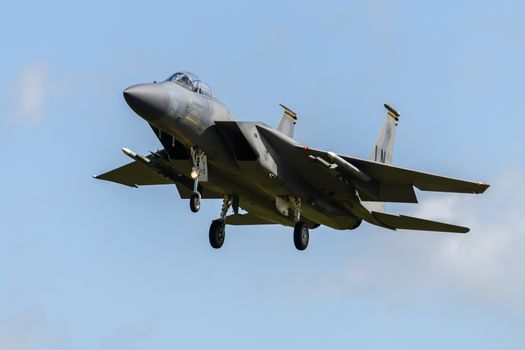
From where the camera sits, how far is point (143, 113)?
75.5 ft

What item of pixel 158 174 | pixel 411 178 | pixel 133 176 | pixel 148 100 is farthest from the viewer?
pixel 133 176

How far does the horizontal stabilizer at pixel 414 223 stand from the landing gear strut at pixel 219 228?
3504mm

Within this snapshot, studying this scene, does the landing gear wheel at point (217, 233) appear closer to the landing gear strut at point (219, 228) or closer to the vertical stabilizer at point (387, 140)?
the landing gear strut at point (219, 228)

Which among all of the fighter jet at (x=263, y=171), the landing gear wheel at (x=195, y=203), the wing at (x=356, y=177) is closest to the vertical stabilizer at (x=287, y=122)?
the fighter jet at (x=263, y=171)

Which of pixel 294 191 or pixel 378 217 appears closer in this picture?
pixel 294 191

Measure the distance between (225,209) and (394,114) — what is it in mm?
5851

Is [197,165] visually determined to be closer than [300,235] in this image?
Yes

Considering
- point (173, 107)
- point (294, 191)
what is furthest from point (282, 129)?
point (173, 107)

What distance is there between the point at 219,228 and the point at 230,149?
7.49ft

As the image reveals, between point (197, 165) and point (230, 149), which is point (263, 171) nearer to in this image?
point (230, 149)

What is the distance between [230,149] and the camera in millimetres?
24766


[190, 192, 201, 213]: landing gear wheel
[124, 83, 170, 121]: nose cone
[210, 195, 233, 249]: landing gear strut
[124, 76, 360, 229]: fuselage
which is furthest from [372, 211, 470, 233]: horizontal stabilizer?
[124, 83, 170, 121]: nose cone

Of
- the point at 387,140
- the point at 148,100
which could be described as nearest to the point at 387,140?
the point at 387,140

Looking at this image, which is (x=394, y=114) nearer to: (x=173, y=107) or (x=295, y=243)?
(x=295, y=243)
